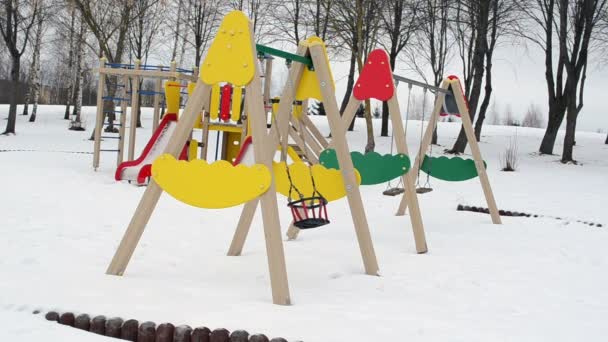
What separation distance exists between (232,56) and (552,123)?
1833 cm

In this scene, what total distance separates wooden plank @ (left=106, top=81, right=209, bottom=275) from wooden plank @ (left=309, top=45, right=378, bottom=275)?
3.10 feet

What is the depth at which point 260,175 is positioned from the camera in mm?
3611

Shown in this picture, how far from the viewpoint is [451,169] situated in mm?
7570

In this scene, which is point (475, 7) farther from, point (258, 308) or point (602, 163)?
point (258, 308)

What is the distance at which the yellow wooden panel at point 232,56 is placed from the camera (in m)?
3.71

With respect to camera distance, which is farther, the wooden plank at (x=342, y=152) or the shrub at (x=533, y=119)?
the shrub at (x=533, y=119)

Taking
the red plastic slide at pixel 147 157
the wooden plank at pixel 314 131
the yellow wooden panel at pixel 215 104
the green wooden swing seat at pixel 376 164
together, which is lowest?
the red plastic slide at pixel 147 157

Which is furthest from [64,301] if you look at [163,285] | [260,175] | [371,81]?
[371,81]

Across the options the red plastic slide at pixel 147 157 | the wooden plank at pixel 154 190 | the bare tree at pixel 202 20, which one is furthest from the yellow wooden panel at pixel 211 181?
the bare tree at pixel 202 20

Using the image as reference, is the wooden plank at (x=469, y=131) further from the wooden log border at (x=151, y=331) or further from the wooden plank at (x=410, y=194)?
the wooden log border at (x=151, y=331)

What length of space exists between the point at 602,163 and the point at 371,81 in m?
16.5

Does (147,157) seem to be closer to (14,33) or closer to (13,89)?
(13,89)

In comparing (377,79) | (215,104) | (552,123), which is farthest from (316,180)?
(552,123)

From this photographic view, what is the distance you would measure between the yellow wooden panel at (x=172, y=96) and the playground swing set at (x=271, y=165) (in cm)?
483
